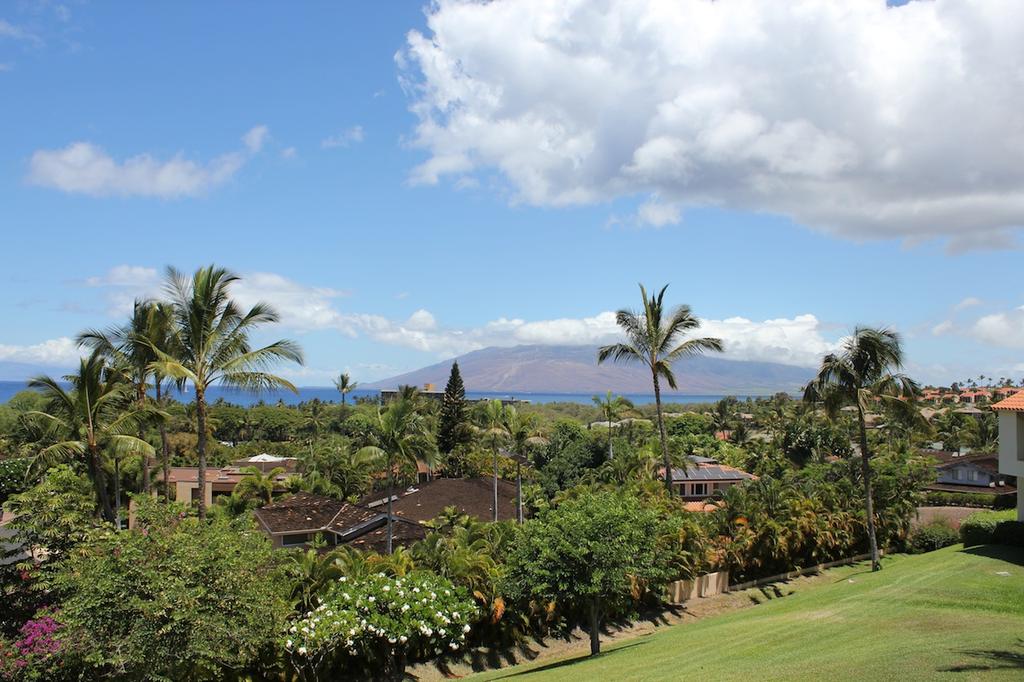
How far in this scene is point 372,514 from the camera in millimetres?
34969

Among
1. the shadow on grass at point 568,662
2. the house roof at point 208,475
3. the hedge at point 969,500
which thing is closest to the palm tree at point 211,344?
the shadow on grass at point 568,662

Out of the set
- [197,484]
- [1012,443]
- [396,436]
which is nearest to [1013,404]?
[1012,443]

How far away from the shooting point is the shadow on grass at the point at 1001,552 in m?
22.4

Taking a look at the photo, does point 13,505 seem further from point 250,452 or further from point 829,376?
point 250,452

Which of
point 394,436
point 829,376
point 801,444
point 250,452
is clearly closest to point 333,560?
point 394,436

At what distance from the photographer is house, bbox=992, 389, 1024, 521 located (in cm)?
2383

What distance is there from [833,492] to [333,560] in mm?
24897

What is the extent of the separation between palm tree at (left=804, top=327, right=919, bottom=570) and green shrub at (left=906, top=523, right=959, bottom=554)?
7643 millimetres

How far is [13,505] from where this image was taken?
1603 cm

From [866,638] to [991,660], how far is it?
127 inches

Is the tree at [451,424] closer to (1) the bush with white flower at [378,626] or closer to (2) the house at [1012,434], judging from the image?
(1) the bush with white flower at [378,626]

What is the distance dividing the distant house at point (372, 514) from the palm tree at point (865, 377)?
58.3 ft

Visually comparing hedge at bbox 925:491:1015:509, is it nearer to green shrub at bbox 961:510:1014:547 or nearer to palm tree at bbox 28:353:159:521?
green shrub at bbox 961:510:1014:547

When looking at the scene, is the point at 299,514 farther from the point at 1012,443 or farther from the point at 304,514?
the point at 1012,443
